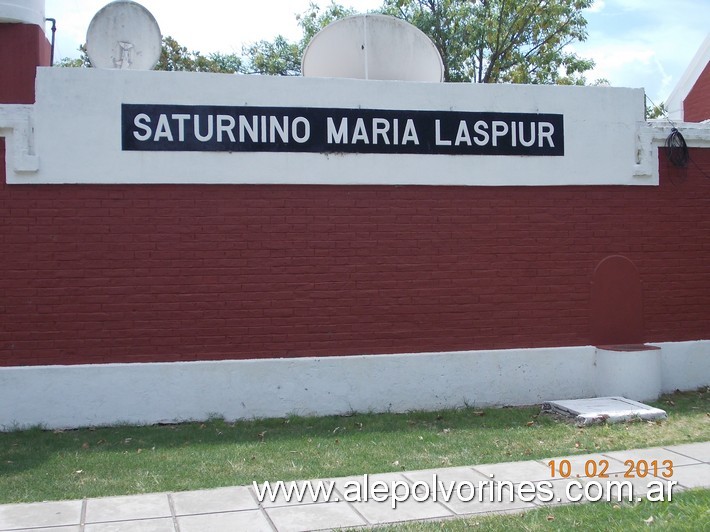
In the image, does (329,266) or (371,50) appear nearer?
(329,266)

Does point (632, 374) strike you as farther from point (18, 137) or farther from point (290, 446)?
point (18, 137)

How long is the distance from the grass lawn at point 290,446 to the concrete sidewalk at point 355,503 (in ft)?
1.00

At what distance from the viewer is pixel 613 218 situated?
10734mm

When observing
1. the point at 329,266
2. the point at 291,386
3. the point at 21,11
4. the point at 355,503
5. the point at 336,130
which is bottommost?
the point at 355,503

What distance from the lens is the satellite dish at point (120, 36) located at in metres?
10.3

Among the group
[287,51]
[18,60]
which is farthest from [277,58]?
[18,60]

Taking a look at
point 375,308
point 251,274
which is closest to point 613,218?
point 375,308

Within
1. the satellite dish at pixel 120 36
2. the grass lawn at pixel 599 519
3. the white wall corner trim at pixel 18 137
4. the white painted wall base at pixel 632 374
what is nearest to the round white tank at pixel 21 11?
the satellite dish at pixel 120 36

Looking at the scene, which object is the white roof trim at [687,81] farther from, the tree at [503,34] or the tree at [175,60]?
the tree at [175,60]

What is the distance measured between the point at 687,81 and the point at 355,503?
1478cm

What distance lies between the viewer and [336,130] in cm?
989

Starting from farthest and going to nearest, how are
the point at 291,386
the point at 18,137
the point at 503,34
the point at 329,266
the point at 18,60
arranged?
the point at 503,34 → the point at 18,60 → the point at 329,266 → the point at 291,386 → the point at 18,137

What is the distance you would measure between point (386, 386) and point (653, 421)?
3.12 metres

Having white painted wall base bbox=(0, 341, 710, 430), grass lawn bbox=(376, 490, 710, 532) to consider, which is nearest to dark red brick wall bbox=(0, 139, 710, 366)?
white painted wall base bbox=(0, 341, 710, 430)
